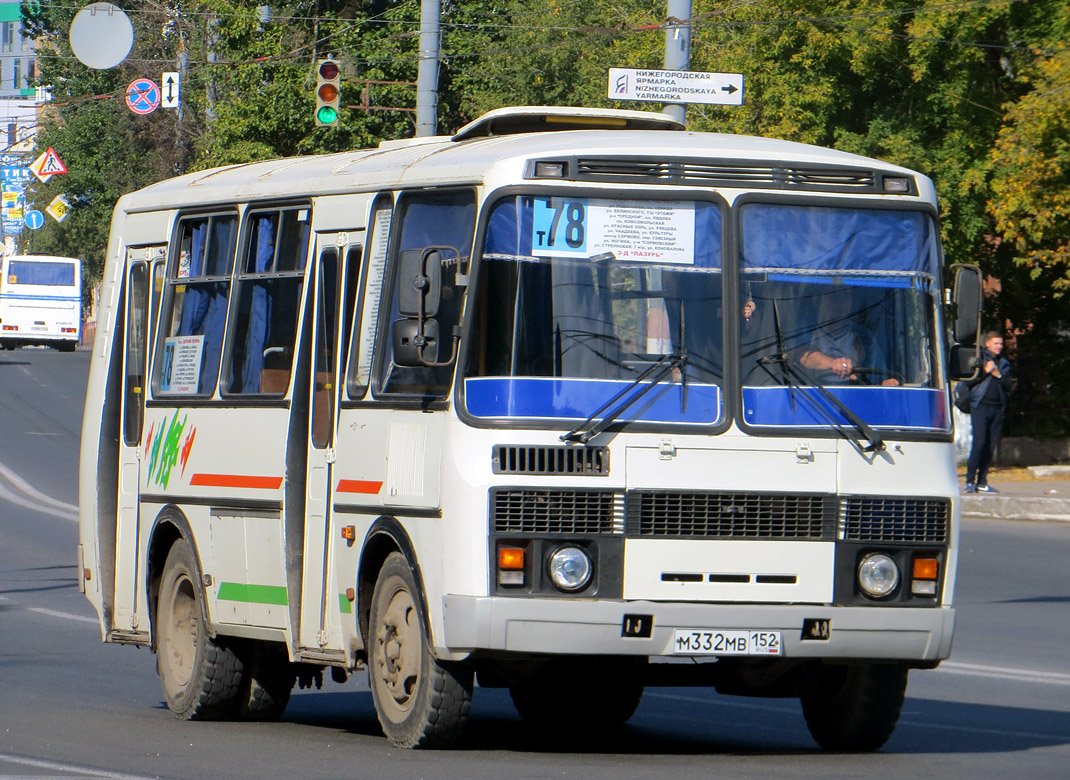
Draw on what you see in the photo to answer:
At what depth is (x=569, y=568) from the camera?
823 centimetres

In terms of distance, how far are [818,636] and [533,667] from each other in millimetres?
1226

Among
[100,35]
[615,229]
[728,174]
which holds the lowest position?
[615,229]

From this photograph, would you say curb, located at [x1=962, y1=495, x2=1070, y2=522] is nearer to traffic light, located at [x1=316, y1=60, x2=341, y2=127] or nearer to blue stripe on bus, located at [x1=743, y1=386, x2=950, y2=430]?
traffic light, located at [x1=316, y1=60, x2=341, y2=127]

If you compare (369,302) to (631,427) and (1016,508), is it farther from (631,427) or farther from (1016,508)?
(1016,508)

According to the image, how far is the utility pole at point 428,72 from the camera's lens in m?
24.9

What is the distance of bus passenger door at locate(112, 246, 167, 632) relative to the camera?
38.1 feet

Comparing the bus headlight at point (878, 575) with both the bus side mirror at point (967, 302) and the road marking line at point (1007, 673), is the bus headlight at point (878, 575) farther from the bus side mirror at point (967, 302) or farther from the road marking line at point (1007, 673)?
the road marking line at point (1007, 673)

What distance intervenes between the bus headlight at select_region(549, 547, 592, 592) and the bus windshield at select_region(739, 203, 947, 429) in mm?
925

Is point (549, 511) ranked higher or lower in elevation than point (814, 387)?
lower

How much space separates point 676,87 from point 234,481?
8.69m

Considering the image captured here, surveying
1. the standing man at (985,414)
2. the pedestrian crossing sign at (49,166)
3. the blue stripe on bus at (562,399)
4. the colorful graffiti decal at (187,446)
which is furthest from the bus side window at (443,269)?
the pedestrian crossing sign at (49,166)

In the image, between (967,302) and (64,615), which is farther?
(64,615)

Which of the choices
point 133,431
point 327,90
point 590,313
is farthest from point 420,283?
point 327,90

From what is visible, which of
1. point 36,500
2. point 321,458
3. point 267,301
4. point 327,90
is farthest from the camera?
point 327,90
